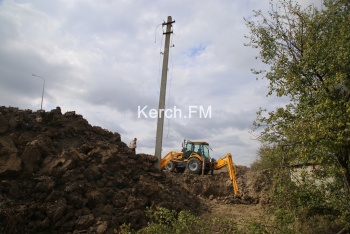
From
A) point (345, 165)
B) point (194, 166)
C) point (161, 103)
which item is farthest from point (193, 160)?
point (345, 165)

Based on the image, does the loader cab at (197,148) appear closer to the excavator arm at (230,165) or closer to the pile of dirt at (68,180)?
the excavator arm at (230,165)

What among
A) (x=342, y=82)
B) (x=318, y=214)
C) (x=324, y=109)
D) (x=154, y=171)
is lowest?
(x=318, y=214)

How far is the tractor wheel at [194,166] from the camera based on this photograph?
16.1 meters

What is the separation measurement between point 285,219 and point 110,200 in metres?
4.35

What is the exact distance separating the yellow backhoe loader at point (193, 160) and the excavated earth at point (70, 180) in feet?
13.5

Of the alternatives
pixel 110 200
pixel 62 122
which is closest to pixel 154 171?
pixel 110 200

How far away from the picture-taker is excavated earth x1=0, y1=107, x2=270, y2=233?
6757 millimetres

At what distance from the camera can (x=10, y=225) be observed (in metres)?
6.25

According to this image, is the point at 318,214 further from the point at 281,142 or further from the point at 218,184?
the point at 218,184

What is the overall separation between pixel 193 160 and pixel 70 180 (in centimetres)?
937

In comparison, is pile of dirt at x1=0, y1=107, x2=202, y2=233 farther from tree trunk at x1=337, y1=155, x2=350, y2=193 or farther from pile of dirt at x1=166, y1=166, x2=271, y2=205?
tree trunk at x1=337, y1=155, x2=350, y2=193

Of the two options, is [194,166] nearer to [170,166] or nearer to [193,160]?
[193,160]

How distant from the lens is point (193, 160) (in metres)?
16.5

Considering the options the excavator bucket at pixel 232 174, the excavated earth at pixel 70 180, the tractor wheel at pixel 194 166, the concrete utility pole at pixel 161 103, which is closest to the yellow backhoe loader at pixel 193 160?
the tractor wheel at pixel 194 166
